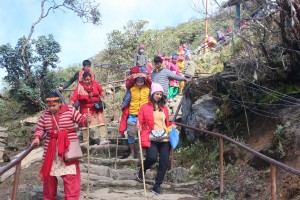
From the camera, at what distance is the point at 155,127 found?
6035 mm

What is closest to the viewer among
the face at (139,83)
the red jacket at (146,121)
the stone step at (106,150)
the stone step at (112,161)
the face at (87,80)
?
the red jacket at (146,121)

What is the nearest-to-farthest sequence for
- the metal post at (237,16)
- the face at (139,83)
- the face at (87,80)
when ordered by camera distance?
the metal post at (237,16)
the face at (139,83)
the face at (87,80)

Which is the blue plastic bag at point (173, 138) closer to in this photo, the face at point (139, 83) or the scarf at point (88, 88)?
the face at point (139, 83)

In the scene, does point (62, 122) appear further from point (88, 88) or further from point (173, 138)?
point (88, 88)

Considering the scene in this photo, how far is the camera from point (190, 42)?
3094cm

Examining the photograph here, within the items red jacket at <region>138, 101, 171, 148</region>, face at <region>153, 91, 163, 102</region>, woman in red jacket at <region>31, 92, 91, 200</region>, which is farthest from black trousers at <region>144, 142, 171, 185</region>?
woman in red jacket at <region>31, 92, 91, 200</region>

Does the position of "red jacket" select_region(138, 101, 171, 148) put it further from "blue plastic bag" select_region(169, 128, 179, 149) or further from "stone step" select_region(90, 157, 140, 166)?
"stone step" select_region(90, 157, 140, 166)

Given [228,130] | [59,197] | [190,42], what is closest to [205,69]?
[228,130]

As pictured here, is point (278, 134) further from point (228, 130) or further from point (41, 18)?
point (41, 18)

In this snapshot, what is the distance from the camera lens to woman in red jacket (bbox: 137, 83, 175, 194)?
6000 millimetres

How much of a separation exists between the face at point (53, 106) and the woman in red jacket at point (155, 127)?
1.46 meters

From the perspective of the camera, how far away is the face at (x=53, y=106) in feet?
16.0

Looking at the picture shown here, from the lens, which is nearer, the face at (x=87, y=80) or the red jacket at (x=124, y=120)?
the red jacket at (x=124, y=120)

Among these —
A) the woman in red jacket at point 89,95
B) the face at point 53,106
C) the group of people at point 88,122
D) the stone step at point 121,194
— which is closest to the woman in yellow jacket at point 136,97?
the group of people at point 88,122
